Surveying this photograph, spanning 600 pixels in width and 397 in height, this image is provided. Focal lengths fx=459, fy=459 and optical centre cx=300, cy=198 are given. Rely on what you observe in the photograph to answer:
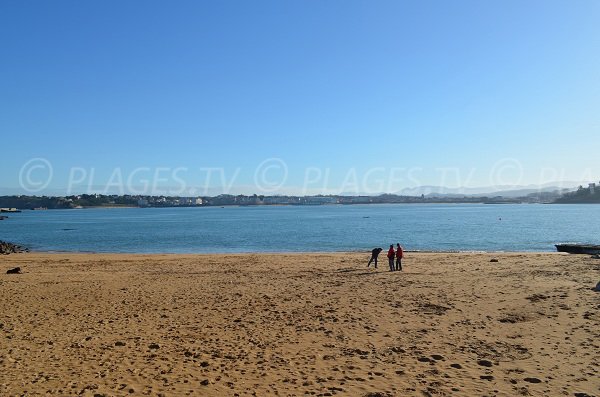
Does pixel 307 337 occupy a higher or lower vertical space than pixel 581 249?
higher

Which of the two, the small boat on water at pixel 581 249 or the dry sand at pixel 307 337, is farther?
the small boat on water at pixel 581 249

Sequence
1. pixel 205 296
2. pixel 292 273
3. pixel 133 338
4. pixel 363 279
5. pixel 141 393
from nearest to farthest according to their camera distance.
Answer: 1. pixel 141 393
2. pixel 133 338
3. pixel 205 296
4. pixel 363 279
5. pixel 292 273

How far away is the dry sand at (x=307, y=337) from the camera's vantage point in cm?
855

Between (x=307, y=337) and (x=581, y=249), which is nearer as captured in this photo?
(x=307, y=337)

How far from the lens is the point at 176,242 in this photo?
61.3 metres

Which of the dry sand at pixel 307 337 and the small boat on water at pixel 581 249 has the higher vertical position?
the dry sand at pixel 307 337

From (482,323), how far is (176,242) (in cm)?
5309

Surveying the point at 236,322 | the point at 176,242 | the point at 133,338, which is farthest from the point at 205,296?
the point at 176,242

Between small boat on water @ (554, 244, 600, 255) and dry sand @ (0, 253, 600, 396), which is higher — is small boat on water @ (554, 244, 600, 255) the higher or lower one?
the lower one

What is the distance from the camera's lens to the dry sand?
28.0 ft

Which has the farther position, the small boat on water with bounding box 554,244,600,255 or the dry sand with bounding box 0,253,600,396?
the small boat on water with bounding box 554,244,600,255

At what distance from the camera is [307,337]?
11.7 meters

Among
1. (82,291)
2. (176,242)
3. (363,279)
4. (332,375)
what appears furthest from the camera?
(176,242)

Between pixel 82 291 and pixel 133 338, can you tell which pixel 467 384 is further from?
pixel 82 291
